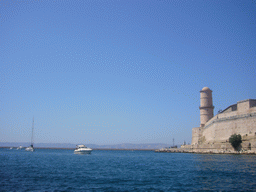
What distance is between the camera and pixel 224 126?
51.6 meters

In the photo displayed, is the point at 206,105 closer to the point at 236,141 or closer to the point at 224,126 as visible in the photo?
the point at 224,126

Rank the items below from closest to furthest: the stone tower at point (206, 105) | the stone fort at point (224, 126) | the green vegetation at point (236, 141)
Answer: the stone fort at point (224, 126), the green vegetation at point (236, 141), the stone tower at point (206, 105)

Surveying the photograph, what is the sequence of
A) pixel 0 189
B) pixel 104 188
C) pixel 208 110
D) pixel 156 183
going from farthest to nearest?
1. pixel 208 110
2. pixel 156 183
3. pixel 104 188
4. pixel 0 189

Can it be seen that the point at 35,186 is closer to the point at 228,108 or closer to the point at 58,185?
the point at 58,185

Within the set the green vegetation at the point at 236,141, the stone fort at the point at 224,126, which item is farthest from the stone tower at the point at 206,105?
the green vegetation at the point at 236,141

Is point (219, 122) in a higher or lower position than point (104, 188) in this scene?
higher

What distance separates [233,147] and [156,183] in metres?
33.3

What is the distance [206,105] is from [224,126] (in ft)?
46.4

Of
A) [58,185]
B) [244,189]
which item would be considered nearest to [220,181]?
[244,189]

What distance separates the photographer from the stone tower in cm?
6519

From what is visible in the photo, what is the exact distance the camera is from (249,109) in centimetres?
4488

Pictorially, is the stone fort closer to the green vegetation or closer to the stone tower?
the stone tower

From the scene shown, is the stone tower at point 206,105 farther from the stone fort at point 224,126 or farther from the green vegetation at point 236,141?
the green vegetation at point 236,141

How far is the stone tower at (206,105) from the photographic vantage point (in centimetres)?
6519
